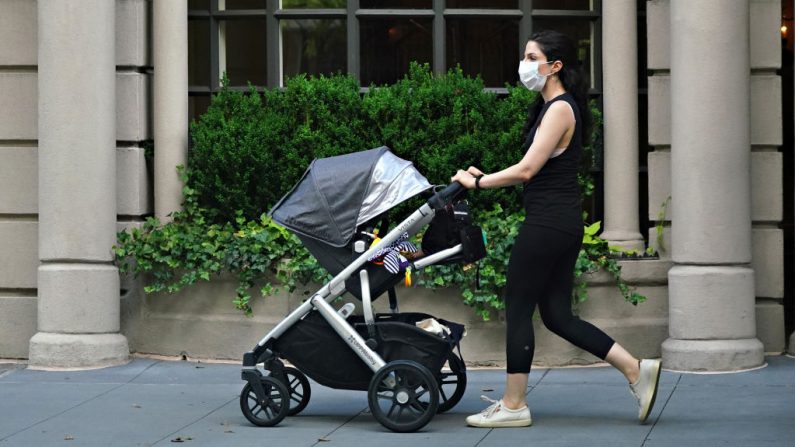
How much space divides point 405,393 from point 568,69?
1.88 m

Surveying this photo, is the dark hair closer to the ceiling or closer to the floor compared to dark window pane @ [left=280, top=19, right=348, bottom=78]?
closer to the floor

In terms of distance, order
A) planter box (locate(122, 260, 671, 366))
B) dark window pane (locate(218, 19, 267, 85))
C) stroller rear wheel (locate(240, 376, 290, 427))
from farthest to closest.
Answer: dark window pane (locate(218, 19, 267, 85)) → planter box (locate(122, 260, 671, 366)) → stroller rear wheel (locate(240, 376, 290, 427))

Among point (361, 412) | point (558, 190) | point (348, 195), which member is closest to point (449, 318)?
point (361, 412)

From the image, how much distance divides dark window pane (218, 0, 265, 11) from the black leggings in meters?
4.06

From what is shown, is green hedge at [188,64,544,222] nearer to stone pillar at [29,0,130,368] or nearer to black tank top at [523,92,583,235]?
stone pillar at [29,0,130,368]

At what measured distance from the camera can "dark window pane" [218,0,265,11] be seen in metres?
10.1

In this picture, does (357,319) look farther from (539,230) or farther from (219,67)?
(219,67)

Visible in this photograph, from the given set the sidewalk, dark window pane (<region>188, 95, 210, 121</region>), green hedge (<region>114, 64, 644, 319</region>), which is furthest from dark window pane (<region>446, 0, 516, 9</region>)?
the sidewalk

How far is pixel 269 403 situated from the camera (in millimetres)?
7094

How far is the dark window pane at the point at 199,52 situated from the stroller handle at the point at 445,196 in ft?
13.0

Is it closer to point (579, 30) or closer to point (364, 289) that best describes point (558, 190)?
point (364, 289)

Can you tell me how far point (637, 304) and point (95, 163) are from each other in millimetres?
3902

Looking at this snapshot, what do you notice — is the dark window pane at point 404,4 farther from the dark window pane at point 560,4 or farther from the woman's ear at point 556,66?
the woman's ear at point 556,66

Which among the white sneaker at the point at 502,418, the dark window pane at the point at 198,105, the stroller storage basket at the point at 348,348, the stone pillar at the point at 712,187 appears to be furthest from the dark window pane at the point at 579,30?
the white sneaker at the point at 502,418
